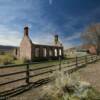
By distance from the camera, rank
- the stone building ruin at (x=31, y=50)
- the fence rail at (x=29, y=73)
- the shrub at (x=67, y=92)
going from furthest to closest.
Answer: the stone building ruin at (x=31, y=50) → the fence rail at (x=29, y=73) → the shrub at (x=67, y=92)

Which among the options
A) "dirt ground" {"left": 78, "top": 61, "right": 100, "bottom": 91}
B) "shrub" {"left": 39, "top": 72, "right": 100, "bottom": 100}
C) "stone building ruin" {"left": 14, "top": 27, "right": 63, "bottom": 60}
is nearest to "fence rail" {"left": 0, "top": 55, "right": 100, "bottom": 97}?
"dirt ground" {"left": 78, "top": 61, "right": 100, "bottom": 91}

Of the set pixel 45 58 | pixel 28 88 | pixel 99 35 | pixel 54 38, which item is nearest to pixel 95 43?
pixel 99 35

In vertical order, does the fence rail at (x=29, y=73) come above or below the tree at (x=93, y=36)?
below

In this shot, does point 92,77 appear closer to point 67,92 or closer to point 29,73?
point 29,73

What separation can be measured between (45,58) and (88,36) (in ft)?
88.7

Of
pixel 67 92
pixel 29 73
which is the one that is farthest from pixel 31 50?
pixel 67 92

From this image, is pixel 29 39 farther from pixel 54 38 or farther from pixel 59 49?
pixel 54 38

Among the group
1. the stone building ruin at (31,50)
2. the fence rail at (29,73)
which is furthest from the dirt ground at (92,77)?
the stone building ruin at (31,50)

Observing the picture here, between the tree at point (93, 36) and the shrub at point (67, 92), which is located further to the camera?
the tree at point (93, 36)

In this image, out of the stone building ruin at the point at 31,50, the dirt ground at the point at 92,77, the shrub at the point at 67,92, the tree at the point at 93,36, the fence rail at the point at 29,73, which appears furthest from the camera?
the tree at the point at 93,36

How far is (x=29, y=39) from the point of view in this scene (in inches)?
1040

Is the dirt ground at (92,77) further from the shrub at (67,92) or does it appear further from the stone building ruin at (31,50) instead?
the stone building ruin at (31,50)

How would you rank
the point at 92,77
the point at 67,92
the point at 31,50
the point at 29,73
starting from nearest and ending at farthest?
the point at 67,92
the point at 29,73
the point at 92,77
the point at 31,50

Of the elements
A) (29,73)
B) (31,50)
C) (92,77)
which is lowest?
(92,77)
